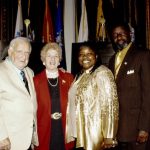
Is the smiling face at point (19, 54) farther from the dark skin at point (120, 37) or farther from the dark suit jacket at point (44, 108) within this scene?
the dark skin at point (120, 37)

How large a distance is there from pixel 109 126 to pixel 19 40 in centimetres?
122

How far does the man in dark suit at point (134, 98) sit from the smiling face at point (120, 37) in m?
0.14

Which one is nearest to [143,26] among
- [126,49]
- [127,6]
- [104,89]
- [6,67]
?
[127,6]

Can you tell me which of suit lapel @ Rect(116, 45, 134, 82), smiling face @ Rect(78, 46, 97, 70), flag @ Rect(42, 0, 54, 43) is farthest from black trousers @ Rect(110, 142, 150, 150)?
flag @ Rect(42, 0, 54, 43)

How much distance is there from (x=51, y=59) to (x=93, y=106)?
2.34ft

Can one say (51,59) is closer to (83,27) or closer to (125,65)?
(125,65)

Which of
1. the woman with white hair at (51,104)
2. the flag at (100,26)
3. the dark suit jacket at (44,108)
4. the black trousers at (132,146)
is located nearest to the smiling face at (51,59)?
the woman with white hair at (51,104)

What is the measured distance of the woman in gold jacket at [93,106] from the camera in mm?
3008

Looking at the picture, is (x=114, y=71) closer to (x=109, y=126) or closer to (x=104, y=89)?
(x=104, y=89)

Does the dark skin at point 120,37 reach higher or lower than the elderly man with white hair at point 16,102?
higher

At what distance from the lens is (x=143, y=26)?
5461 millimetres

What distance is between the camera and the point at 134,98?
3113 millimetres

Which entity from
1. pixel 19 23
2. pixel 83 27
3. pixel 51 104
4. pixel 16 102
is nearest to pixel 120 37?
pixel 51 104

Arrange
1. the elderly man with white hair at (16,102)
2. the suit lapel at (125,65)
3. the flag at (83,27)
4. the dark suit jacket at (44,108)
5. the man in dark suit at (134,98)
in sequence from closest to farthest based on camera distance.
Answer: the elderly man with white hair at (16,102)
the man in dark suit at (134,98)
the suit lapel at (125,65)
the dark suit jacket at (44,108)
the flag at (83,27)
